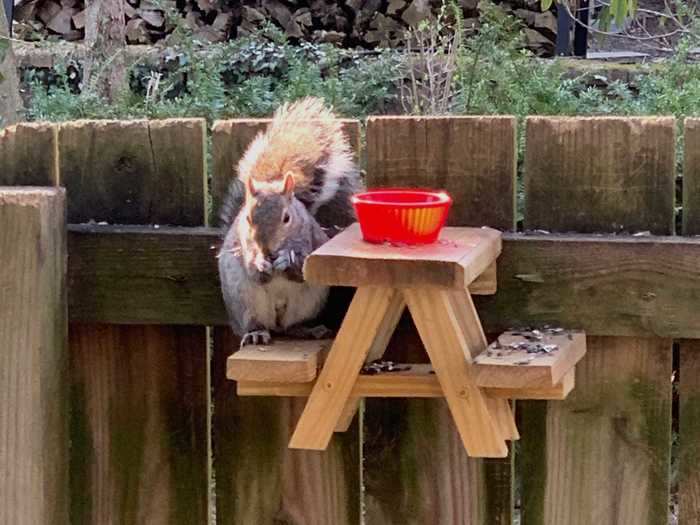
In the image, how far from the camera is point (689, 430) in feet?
4.77

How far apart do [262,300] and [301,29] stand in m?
5.40

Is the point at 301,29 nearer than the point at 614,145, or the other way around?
the point at 614,145

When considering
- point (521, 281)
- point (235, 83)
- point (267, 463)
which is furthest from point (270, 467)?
point (235, 83)

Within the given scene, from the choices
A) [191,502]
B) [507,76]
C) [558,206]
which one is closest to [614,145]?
[558,206]

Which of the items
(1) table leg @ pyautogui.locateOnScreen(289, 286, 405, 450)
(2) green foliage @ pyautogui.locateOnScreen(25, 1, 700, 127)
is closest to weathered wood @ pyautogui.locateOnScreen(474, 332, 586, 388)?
(1) table leg @ pyautogui.locateOnScreen(289, 286, 405, 450)

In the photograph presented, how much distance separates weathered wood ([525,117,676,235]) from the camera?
142 centimetres

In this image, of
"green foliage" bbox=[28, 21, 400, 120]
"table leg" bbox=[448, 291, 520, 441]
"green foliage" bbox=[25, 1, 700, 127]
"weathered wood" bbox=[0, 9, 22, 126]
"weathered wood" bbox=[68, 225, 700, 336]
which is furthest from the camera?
"green foliage" bbox=[28, 21, 400, 120]

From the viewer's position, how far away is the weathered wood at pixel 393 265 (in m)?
1.18

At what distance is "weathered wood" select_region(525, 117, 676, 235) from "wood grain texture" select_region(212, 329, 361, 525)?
1.30 feet

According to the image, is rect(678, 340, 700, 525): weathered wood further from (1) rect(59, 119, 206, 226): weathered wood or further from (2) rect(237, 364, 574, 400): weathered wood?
(1) rect(59, 119, 206, 226): weathered wood

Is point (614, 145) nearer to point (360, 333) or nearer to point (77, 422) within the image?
point (360, 333)

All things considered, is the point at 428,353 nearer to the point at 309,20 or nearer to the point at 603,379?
the point at 603,379

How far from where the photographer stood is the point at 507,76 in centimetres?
366

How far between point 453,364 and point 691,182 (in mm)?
395
